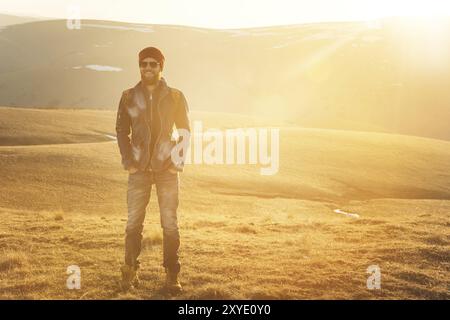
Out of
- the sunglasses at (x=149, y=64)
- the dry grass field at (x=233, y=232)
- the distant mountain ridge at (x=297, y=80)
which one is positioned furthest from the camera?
the distant mountain ridge at (x=297, y=80)

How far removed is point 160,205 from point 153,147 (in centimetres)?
89

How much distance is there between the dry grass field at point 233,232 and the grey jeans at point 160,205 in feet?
2.05

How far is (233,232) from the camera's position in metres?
13.7

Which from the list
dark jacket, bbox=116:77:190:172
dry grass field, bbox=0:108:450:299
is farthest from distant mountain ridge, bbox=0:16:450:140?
dark jacket, bbox=116:77:190:172

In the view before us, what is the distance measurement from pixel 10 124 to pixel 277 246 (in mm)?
42112

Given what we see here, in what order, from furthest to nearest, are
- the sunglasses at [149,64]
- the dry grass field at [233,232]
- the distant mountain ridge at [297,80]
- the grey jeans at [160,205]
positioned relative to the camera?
the distant mountain ridge at [297,80]
the dry grass field at [233,232]
the grey jeans at [160,205]
the sunglasses at [149,64]

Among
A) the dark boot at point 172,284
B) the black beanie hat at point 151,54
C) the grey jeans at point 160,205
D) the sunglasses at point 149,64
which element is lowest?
the dark boot at point 172,284

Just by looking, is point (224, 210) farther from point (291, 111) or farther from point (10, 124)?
point (291, 111)

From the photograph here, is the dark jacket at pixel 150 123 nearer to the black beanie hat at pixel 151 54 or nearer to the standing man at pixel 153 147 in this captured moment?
the standing man at pixel 153 147

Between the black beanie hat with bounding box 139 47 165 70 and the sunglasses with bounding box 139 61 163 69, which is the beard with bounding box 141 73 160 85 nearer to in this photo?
the sunglasses with bounding box 139 61 163 69

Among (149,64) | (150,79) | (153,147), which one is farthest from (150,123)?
(149,64)

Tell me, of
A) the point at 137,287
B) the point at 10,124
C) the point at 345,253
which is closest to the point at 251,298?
the point at 137,287

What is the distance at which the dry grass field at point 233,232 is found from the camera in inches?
307

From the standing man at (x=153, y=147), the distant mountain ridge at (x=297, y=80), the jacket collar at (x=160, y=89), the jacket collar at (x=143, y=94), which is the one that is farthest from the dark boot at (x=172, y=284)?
the distant mountain ridge at (x=297, y=80)
